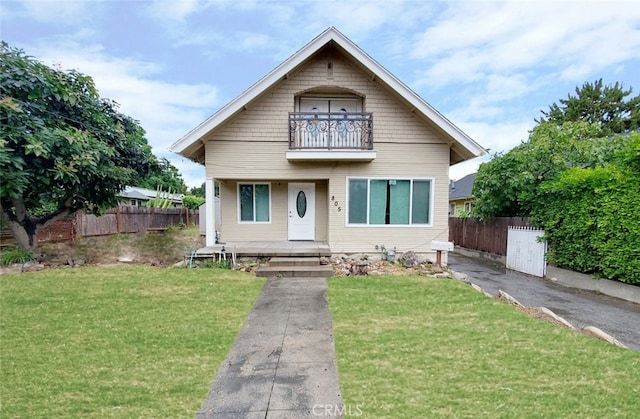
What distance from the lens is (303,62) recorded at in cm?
945

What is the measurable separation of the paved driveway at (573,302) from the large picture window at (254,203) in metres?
7.52

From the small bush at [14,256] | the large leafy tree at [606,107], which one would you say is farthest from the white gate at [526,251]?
the large leafy tree at [606,107]

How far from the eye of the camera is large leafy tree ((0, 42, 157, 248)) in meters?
7.44

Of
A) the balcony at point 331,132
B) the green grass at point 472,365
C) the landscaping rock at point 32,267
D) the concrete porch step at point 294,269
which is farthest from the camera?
the balcony at point 331,132

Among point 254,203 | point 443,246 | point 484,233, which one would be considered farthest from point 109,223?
point 484,233

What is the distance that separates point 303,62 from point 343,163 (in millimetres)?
Result: 3399

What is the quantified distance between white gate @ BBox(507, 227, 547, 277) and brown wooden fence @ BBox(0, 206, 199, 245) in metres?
17.2

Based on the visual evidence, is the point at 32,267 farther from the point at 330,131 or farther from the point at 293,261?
the point at 330,131

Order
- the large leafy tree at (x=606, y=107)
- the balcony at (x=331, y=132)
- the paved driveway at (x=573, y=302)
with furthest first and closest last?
the large leafy tree at (x=606, y=107) → the balcony at (x=331, y=132) → the paved driveway at (x=573, y=302)

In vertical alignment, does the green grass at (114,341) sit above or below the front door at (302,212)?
below

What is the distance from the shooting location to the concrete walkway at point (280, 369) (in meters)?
2.81

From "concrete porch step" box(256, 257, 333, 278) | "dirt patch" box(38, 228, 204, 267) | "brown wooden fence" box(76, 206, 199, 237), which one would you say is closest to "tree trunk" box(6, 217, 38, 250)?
"dirt patch" box(38, 228, 204, 267)

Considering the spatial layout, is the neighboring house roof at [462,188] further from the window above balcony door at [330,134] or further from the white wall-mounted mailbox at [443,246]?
the window above balcony door at [330,134]

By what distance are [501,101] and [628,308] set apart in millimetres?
15751
